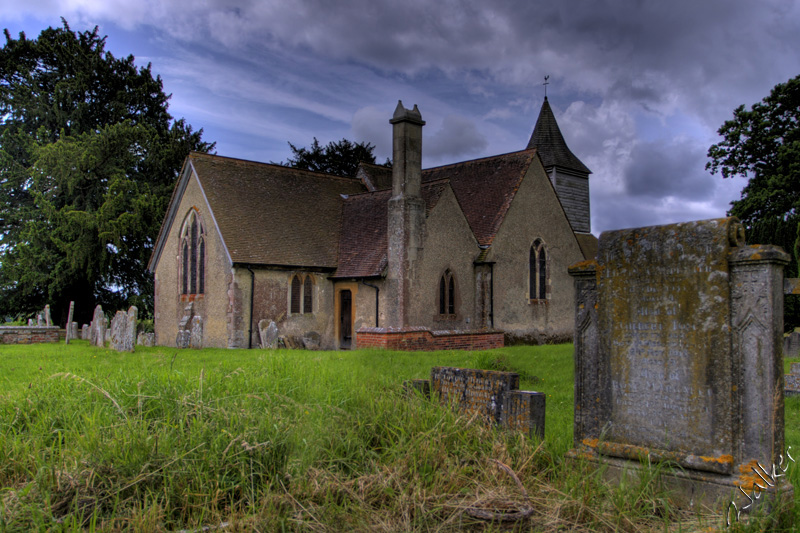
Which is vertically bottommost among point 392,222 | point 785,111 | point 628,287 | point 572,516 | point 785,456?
point 572,516

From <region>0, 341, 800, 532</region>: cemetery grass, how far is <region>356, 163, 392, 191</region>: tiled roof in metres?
24.0

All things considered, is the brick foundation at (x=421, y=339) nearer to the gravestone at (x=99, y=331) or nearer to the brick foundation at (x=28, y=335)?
the gravestone at (x=99, y=331)

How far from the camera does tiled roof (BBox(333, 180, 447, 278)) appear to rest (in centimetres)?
2373

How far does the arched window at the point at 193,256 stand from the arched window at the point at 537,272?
13.4m

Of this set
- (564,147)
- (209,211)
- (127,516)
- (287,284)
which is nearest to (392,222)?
(287,284)

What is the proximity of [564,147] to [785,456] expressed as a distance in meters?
36.2

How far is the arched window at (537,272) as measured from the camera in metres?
27.4

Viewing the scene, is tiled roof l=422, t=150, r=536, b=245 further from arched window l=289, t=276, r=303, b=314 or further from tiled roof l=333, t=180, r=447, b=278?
arched window l=289, t=276, r=303, b=314

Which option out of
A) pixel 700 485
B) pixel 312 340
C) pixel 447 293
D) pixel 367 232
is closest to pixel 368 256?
pixel 367 232

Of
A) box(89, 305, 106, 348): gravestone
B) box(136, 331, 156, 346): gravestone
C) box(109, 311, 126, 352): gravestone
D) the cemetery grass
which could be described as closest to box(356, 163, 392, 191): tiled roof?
box(136, 331, 156, 346): gravestone

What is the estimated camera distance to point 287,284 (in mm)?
23906

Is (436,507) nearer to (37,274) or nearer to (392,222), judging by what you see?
(392,222)

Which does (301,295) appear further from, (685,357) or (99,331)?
(685,357)

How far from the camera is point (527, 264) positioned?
27.1 m
